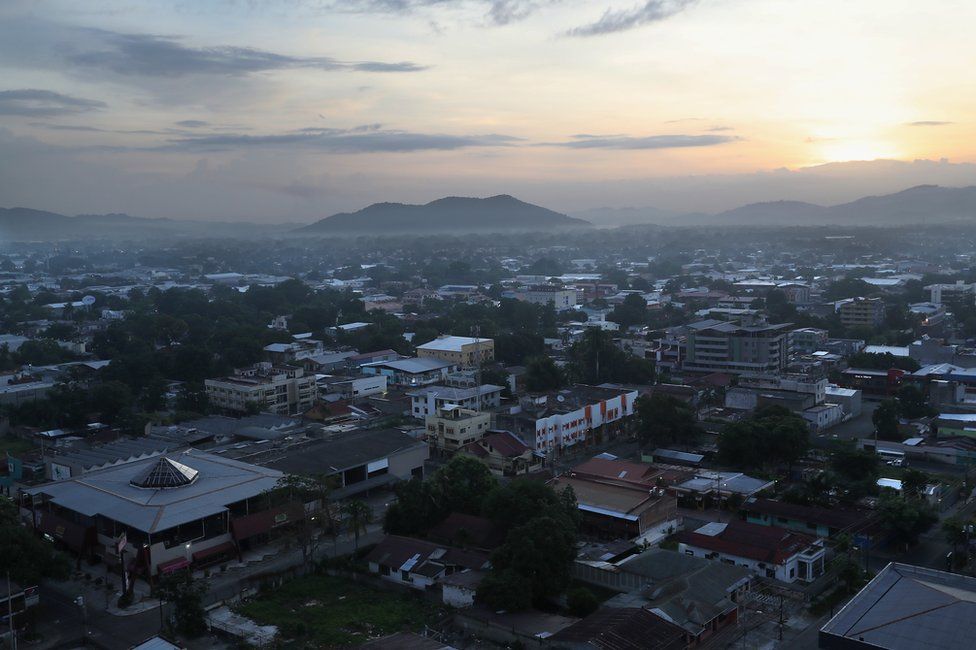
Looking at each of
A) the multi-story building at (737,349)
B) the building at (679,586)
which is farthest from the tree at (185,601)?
the multi-story building at (737,349)

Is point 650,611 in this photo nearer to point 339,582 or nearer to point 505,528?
point 505,528

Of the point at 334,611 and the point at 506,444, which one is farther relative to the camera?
the point at 506,444

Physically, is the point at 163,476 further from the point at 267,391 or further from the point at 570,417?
the point at 267,391

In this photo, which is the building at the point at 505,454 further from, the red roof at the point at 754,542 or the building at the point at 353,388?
the building at the point at 353,388

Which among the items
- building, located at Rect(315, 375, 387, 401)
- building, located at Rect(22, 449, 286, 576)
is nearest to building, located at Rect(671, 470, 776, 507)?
building, located at Rect(22, 449, 286, 576)

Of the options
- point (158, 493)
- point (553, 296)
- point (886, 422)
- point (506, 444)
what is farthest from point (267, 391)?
point (553, 296)

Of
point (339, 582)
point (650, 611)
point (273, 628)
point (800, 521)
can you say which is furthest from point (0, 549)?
point (800, 521)
